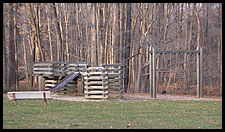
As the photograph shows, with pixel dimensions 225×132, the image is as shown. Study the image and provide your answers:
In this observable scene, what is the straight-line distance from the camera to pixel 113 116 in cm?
1072

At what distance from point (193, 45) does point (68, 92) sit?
16.6 m

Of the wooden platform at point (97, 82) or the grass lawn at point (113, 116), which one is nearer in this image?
the grass lawn at point (113, 116)

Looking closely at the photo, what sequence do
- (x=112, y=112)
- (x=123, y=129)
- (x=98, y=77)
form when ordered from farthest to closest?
(x=98, y=77), (x=112, y=112), (x=123, y=129)

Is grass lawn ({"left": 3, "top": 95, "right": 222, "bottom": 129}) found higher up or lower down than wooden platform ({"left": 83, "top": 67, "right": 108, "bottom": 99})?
lower down

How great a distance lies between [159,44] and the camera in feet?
75.0

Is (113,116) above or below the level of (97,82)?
below

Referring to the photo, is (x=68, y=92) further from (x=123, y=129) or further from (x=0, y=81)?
(x=123, y=129)

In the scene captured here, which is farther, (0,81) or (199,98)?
(0,81)

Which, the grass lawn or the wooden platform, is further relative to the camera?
→ the wooden platform

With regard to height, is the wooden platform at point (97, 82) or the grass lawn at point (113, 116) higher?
the wooden platform at point (97, 82)

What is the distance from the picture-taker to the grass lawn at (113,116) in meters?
9.22

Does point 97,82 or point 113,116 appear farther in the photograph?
point 97,82

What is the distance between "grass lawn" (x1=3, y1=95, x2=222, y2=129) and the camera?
30.2 ft

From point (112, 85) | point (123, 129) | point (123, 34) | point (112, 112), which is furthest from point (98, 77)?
point (123, 34)
